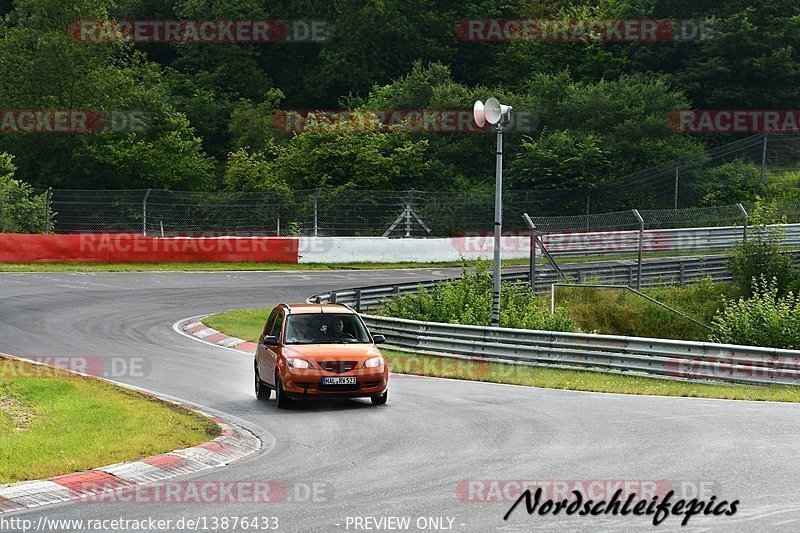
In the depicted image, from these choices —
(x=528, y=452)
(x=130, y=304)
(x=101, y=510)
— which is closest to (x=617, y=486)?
(x=528, y=452)

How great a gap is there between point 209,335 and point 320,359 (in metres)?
10.6

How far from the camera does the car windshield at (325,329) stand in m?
16.7

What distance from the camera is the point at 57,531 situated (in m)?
8.62

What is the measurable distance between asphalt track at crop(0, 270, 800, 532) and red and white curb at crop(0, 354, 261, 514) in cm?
32

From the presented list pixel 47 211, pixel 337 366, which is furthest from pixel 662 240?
pixel 337 366

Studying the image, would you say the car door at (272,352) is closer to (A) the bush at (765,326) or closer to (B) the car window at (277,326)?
(B) the car window at (277,326)

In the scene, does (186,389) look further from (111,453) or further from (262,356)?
(111,453)

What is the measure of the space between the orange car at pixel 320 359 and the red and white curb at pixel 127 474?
2324mm

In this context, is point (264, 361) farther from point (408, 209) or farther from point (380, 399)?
point (408, 209)

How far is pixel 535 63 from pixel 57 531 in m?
60.1

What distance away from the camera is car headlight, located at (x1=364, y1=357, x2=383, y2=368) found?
1592 cm

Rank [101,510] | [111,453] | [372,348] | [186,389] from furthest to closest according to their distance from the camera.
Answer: [186,389] < [372,348] < [111,453] < [101,510]

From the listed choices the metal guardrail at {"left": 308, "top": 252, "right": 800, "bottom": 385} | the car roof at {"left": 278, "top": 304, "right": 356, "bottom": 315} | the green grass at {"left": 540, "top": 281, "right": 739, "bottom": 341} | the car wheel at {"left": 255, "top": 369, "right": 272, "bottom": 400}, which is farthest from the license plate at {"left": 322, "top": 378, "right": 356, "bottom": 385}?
the green grass at {"left": 540, "top": 281, "right": 739, "bottom": 341}

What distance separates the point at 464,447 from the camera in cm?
1236
